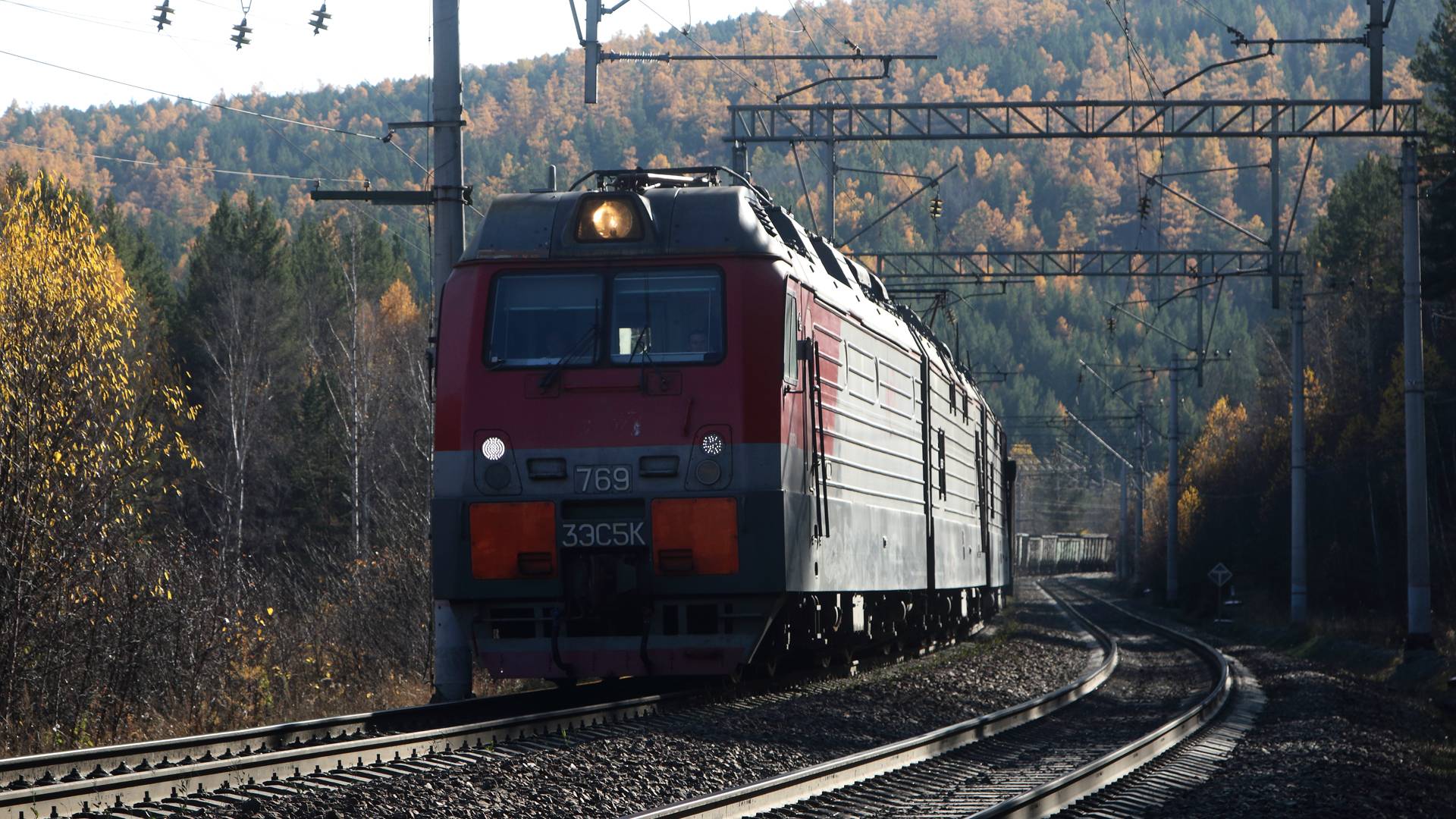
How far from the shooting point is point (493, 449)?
11484 millimetres

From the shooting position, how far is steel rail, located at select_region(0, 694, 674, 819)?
21.9ft

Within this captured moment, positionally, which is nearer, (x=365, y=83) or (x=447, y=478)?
(x=447, y=478)

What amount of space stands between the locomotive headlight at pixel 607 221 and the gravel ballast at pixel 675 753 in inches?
137

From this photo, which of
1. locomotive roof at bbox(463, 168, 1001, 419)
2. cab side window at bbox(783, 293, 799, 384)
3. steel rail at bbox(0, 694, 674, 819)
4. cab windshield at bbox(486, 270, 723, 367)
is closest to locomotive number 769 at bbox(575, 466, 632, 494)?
cab windshield at bbox(486, 270, 723, 367)

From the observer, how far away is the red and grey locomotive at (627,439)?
1134 centimetres

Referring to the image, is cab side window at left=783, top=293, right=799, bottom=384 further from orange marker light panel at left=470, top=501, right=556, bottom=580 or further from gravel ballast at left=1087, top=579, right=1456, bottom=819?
gravel ballast at left=1087, top=579, right=1456, bottom=819

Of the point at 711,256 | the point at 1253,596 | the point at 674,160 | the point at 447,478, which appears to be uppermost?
the point at 674,160

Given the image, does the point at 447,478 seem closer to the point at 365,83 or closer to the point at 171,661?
the point at 171,661

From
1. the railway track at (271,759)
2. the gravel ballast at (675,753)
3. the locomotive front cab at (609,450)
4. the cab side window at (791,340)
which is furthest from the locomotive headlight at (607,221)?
the gravel ballast at (675,753)

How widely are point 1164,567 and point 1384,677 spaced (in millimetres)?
39158

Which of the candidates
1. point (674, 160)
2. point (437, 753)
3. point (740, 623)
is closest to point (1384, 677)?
point (740, 623)

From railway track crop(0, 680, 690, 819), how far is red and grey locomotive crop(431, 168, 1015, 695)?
0.82 meters

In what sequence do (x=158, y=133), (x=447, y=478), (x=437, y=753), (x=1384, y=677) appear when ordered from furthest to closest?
(x=158, y=133), (x=1384, y=677), (x=447, y=478), (x=437, y=753)

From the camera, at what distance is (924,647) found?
20.2 meters
